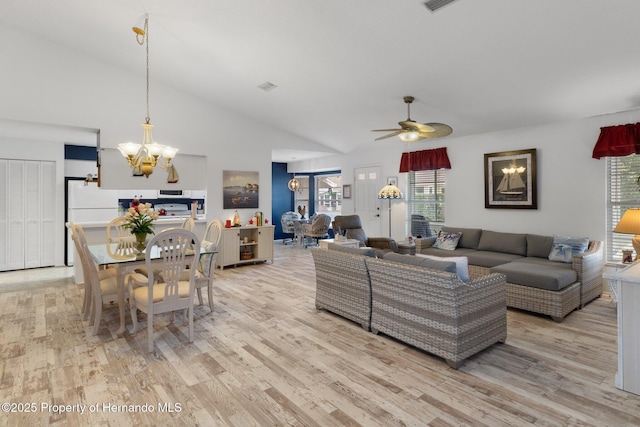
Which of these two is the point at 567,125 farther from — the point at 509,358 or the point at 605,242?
the point at 509,358

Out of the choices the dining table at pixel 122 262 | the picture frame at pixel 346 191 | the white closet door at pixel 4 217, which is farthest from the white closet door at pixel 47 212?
the picture frame at pixel 346 191

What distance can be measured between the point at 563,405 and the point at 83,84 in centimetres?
706

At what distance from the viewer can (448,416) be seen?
85.1 inches

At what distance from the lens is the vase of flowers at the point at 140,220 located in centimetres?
388

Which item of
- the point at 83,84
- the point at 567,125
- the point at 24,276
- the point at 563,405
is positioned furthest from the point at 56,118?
the point at 567,125

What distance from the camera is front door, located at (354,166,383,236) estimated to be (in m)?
8.15

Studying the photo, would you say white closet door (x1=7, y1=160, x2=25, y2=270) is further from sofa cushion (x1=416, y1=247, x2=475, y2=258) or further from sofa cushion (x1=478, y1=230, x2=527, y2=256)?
sofa cushion (x1=478, y1=230, x2=527, y2=256)

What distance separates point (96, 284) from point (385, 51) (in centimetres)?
399

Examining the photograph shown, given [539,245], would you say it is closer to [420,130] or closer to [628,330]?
[420,130]

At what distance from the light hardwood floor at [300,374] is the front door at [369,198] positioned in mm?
4369

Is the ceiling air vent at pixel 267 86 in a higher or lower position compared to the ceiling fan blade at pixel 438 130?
higher

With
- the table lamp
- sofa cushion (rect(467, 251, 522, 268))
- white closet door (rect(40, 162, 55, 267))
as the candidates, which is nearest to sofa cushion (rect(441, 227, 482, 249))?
sofa cushion (rect(467, 251, 522, 268))

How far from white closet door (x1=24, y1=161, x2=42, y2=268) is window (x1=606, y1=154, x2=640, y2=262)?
9.57 metres

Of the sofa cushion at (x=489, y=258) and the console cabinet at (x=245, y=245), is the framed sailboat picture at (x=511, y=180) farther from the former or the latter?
the console cabinet at (x=245, y=245)
